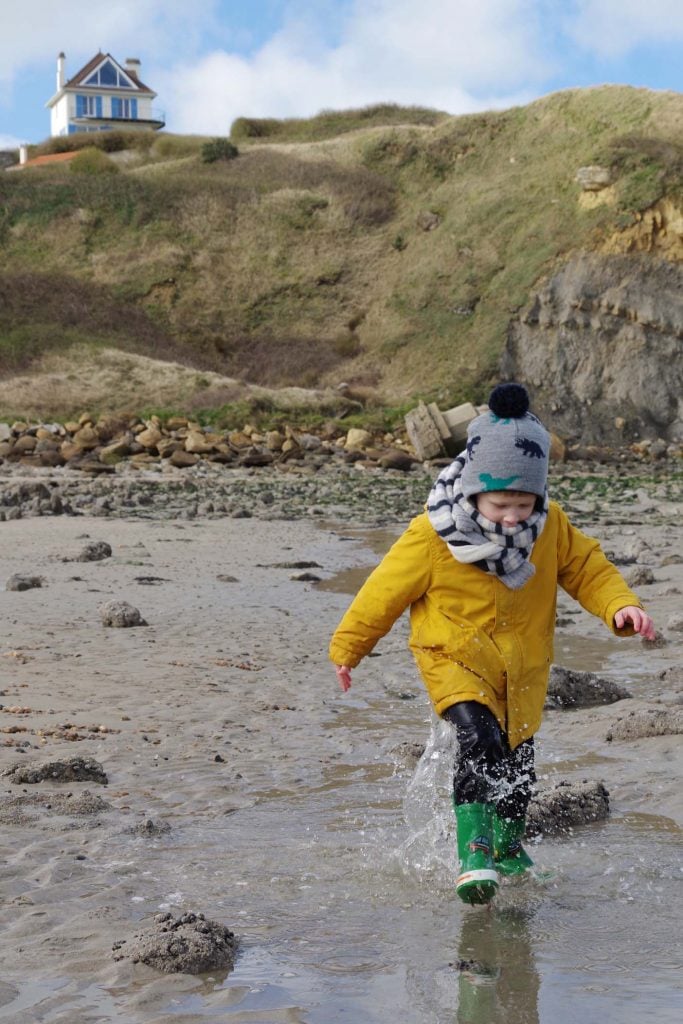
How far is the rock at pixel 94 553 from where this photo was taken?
11.1m

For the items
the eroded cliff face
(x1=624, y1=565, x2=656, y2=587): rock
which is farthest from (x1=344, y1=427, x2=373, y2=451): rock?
(x1=624, y1=565, x2=656, y2=587): rock

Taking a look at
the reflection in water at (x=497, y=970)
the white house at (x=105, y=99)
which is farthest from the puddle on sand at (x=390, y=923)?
the white house at (x=105, y=99)

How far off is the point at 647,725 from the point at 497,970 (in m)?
2.72

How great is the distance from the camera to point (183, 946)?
322 centimetres

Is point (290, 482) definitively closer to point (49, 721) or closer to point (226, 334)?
point (49, 721)

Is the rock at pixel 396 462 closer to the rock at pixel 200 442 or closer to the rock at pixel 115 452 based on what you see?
the rock at pixel 200 442

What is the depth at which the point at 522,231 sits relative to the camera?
1524 inches

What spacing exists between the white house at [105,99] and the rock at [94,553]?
8073 cm

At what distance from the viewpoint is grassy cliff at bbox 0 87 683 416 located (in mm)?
36750

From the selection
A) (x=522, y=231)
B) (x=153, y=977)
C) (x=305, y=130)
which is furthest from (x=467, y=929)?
(x=305, y=130)

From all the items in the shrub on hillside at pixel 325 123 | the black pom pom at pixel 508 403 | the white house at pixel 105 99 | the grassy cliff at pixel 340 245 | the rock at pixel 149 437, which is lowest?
the rock at pixel 149 437

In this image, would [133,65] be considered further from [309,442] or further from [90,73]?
[309,442]

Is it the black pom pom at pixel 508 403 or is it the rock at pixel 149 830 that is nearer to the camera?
the black pom pom at pixel 508 403

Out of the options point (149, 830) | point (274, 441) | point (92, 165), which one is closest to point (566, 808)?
point (149, 830)
